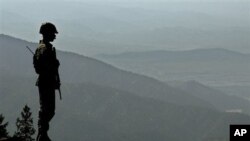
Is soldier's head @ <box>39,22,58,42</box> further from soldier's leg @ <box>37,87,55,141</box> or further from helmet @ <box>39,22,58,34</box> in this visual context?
soldier's leg @ <box>37,87,55,141</box>

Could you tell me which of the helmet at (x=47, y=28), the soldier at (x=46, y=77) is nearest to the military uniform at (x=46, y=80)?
the soldier at (x=46, y=77)

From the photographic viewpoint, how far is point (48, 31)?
2292 centimetres

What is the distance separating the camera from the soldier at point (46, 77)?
2261cm

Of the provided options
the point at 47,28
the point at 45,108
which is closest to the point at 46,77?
the point at 45,108

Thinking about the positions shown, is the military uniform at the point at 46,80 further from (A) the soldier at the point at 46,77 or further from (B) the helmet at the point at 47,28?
(B) the helmet at the point at 47,28

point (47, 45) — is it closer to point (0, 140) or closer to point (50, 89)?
point (50, 89)

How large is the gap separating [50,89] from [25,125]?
1997 inches

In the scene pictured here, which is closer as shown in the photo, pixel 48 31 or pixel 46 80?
pixel 46 80

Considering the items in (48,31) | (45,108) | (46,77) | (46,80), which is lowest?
(45,108)

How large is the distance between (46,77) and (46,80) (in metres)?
0.13

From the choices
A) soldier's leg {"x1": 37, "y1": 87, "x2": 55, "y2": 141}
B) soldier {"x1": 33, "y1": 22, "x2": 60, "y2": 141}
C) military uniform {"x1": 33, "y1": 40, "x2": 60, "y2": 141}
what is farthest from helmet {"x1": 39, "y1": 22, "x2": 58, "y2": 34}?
soldier's leg {"x1": 37, "y1": 87, "x2": 55, "y2": 141}

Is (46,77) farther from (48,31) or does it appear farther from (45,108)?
(48,31)

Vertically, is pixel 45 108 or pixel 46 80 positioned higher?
pixel 46 80

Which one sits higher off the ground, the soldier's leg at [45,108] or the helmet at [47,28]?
the helmet at [47,28]
